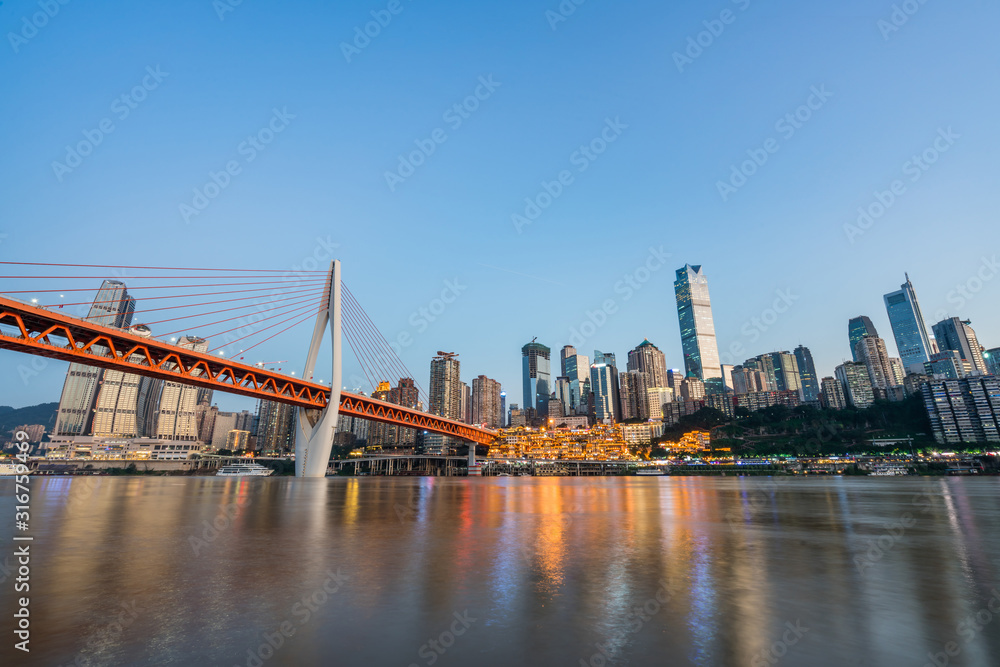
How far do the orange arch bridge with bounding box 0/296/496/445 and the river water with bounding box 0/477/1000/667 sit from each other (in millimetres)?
29037

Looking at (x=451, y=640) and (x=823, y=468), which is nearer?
(x=451, y=640)

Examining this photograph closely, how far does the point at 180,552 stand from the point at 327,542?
382 cm

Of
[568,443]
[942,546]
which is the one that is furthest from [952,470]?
[942,546]

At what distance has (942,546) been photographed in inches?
550

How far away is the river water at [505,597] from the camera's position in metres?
5.67

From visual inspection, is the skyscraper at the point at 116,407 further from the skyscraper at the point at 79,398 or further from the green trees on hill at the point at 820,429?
the green trees on hill at the point at 820,429

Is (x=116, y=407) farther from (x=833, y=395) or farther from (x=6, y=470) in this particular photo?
(x=833, y=395)

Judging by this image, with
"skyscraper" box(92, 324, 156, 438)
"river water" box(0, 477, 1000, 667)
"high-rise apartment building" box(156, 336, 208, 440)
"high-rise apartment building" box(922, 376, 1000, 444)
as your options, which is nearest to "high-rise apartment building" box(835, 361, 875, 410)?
"high-rise apartment building" box(922, 376, 1000, 444)

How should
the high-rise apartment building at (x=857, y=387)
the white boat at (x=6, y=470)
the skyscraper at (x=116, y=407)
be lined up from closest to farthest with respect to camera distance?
the white boat at (x=6, y=470)
the skyscraper at (x=116, y=407)
the high-rise apartment building at (x=857, y=387)

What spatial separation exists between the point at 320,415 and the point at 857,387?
211264 millimetres

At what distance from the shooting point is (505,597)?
816 cm

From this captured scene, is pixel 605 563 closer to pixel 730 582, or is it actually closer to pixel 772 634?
pixel 730 582

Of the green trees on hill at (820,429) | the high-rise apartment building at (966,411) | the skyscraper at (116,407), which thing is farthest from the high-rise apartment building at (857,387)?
the skyscraper at (116,407)

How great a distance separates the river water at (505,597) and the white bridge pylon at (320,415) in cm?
4169
